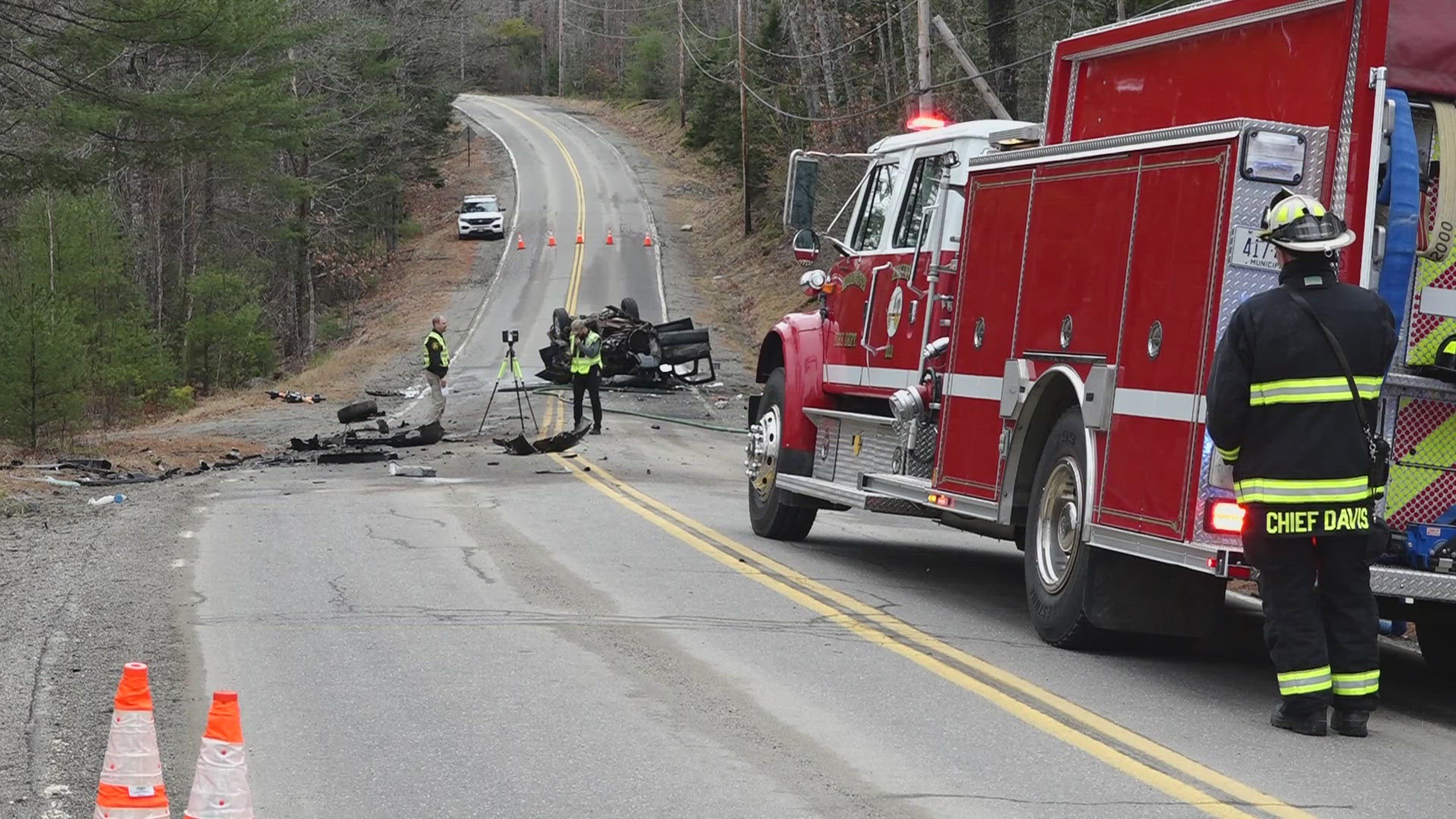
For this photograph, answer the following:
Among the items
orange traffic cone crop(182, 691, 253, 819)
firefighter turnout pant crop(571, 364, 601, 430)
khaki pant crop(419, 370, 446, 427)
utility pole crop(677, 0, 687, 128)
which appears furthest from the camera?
utility pole crop(677, 0, 687, 128)

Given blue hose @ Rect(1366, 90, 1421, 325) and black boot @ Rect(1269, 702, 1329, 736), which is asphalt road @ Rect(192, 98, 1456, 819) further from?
blue hose @ Rect(1366, 90, 1421, 325)

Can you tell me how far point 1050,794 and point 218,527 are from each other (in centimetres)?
961

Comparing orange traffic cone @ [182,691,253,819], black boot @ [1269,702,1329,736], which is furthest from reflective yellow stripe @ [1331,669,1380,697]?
orange traffic cone @ [182,691,253,819]

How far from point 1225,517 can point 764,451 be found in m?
6.10

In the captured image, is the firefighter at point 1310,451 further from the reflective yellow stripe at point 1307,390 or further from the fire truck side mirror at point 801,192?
the fire truck side mirror at point 801,192

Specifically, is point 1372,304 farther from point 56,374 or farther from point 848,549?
point 56,374

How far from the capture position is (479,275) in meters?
51.8

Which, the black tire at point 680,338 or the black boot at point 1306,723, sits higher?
the black tire at point 680,338

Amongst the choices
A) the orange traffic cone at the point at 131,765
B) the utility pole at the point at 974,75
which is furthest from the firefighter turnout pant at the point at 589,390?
the orange traffic cone at the point at 131,765

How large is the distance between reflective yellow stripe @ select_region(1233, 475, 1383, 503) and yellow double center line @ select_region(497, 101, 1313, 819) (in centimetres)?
108

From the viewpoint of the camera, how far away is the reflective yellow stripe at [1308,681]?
6.52 m

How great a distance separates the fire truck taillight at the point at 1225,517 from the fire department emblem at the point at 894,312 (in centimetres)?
421

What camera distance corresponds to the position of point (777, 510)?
12633 millimetres

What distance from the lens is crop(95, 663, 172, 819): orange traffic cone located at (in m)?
4.34
